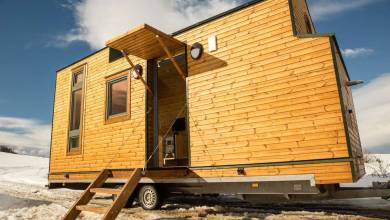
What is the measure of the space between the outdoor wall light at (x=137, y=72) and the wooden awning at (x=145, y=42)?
0.44 meters

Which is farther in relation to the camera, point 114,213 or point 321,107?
point 321,107

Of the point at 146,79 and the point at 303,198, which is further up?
the point at 146,79

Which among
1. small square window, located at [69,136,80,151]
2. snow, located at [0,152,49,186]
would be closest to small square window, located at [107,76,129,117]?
small square window, located at [69,136,80,151]

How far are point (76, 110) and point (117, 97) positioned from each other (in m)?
2.82

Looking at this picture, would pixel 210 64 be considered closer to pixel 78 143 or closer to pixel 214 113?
pixel 214 113

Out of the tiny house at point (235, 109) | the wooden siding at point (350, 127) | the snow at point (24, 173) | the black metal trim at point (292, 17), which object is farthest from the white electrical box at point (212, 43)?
the snow at point (24, 173)

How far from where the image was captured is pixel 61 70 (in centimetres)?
1336

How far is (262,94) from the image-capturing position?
7121 millimetres

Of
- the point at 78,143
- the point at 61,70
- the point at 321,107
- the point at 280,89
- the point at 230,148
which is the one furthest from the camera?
the point at 61,70

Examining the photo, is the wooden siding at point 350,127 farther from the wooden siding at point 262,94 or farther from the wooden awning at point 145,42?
the wooden awning at point 145,42

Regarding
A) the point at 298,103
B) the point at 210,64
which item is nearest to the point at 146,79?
the point at 210,64

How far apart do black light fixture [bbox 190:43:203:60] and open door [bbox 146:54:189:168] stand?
1147mm

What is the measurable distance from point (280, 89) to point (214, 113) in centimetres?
→ 195

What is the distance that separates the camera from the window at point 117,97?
1010 centimetres
